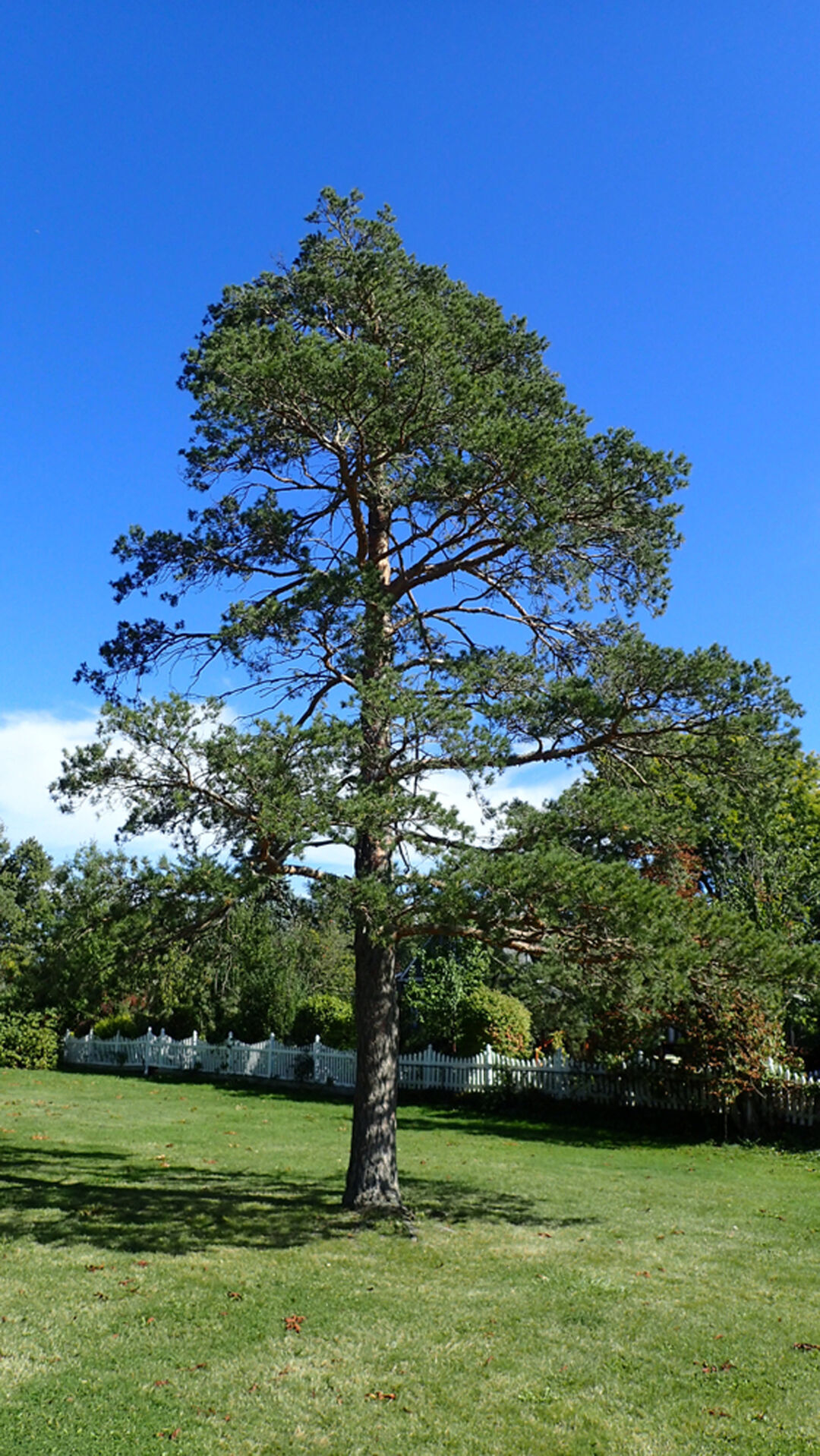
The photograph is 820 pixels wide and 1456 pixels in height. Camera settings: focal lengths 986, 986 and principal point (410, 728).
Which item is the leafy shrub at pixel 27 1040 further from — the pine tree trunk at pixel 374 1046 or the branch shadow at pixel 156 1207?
the pine tree trunk at pixel 374 1046

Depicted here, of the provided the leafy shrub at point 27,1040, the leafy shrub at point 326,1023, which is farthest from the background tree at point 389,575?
the leafy shrub at point 27,1040

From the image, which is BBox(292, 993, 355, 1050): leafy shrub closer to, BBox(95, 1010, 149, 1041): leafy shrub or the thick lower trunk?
BBox(95, 1010, 149, 1041): leafy shrub

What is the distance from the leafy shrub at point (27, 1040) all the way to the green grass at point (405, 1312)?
15243 mm

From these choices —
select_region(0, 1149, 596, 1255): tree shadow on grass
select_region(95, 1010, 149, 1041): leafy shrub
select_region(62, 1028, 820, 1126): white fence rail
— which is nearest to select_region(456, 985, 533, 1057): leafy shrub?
select_region(62, 1028, 820, 1126): white fence rail

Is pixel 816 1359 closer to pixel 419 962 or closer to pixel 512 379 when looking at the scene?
pixel 512 379

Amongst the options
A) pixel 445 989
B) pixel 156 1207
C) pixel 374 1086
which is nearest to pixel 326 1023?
pixel 445 989

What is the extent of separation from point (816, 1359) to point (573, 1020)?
363 centimetres

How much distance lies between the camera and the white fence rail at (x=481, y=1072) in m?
16.2

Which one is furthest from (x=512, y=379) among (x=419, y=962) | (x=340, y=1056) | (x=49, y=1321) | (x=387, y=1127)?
(x=340, y=1056)

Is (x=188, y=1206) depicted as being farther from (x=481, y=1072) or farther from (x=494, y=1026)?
(x=494, y=1026)

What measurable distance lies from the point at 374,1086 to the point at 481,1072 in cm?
1184

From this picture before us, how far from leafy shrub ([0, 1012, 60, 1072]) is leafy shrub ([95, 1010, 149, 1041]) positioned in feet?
7.68

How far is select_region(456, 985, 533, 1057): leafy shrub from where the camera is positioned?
20.6 meters

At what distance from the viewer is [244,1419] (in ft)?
15.8
